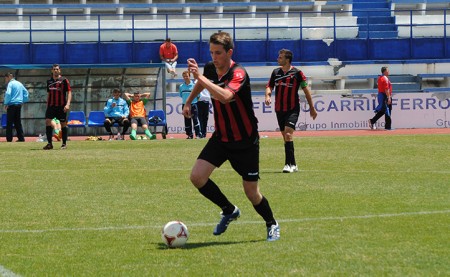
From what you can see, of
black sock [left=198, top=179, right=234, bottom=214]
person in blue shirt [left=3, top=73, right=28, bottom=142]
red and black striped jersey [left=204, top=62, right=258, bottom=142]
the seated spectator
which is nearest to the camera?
red and black striped jersey [left=204, top=62, right=258, bottom=142]

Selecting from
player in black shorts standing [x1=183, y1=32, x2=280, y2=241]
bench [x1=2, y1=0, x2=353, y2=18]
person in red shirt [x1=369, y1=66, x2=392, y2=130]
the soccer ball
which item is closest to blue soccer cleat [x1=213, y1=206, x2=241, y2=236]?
player in black shorts standing [x1=183, y1=32, x2=280, y2=241]

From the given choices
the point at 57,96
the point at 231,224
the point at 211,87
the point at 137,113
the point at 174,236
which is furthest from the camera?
the point at 137,113

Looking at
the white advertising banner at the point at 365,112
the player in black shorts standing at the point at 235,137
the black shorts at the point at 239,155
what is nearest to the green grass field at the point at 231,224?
the player in black shorts standing at the point at 235,137

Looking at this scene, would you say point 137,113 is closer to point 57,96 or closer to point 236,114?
point 57,96

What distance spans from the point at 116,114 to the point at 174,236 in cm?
2258

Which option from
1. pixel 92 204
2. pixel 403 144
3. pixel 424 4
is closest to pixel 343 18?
pixel 424 4

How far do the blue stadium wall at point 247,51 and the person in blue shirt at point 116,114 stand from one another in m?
9.29

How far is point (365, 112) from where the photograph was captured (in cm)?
3531

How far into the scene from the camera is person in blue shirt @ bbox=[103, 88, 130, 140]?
3077 centimetres

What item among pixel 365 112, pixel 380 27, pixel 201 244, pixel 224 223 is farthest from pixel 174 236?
pixel 380 27

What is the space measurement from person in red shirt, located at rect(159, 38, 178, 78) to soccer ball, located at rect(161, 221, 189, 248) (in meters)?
29.3

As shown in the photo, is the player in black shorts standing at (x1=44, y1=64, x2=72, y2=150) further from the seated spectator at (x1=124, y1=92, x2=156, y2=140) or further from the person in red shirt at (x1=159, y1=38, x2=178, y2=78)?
the person in red shirt at (x1=159, y1=38, x2=178, y2=78)

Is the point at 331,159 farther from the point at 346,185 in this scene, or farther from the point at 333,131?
the point at 333,131

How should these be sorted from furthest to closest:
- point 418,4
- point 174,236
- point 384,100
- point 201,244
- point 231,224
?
point 418,4
point 384,100
point 231,224
point 201,244
point 174,236
